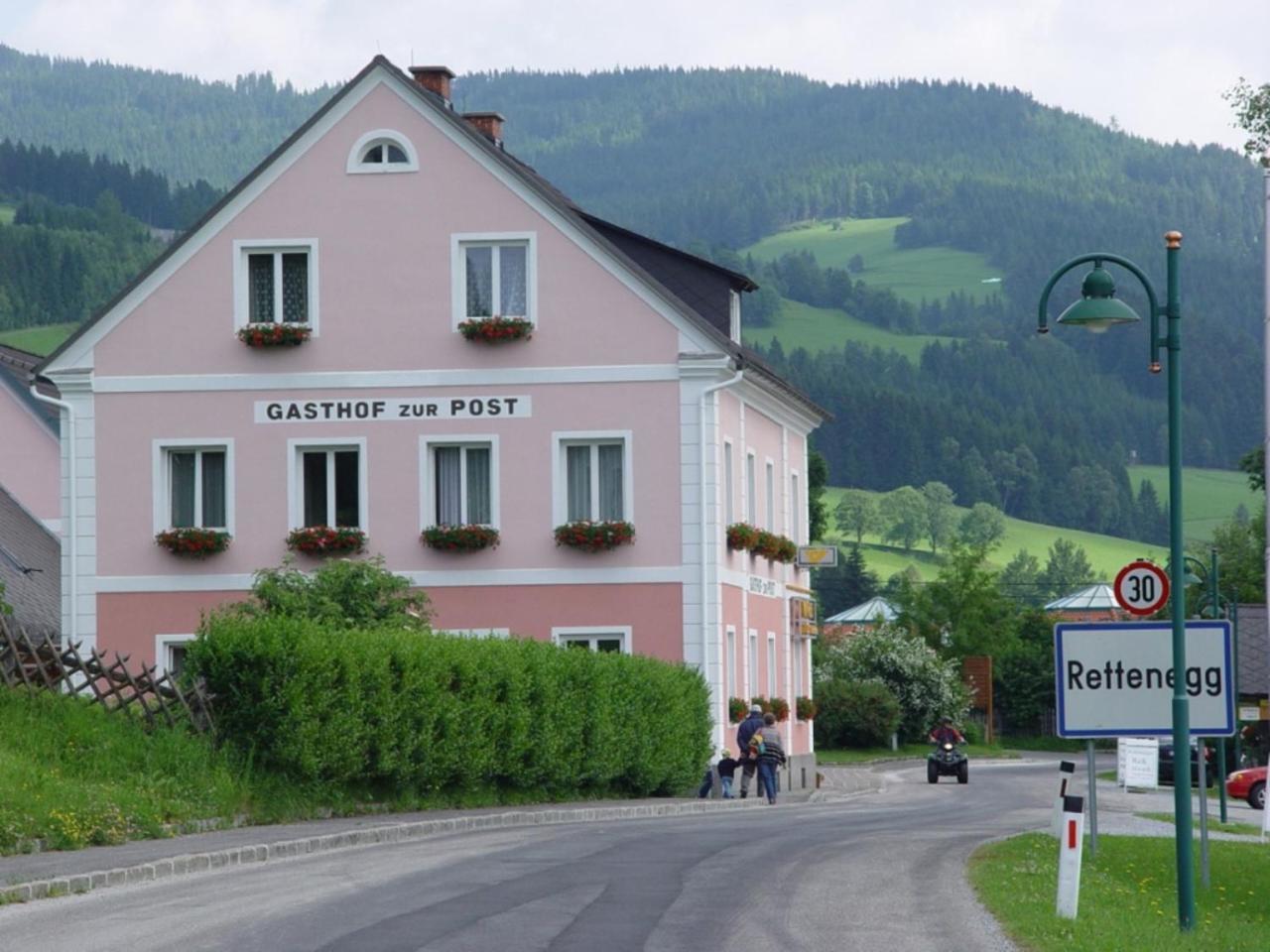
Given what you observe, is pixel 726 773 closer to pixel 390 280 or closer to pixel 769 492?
pixel 769 492

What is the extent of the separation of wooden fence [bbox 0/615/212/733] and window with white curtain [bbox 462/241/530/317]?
48.0 feet

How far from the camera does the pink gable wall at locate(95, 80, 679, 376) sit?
39188 mm

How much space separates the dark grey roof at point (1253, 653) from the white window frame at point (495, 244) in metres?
43.5

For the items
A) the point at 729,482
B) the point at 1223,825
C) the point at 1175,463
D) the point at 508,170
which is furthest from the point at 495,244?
the point at 1175,463

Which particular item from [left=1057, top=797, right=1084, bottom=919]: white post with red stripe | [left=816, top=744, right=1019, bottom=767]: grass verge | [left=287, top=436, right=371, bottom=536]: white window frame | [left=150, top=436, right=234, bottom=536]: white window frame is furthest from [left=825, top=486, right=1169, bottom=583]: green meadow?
[left=1057, top=797, right=1084, bottom=919]: white post with red stripe

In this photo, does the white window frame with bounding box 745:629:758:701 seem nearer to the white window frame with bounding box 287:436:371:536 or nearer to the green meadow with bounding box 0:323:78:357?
the white window frame with bounding box 287:436:371:536

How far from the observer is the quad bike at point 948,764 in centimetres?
5878

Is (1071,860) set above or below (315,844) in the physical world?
above

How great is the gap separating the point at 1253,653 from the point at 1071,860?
64869mm

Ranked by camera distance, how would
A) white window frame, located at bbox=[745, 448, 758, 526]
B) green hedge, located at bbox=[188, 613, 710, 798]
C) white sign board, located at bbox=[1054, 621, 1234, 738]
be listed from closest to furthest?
white sign board, located at bbox=[1054, 621, 1234, 738] < green hedge, located at bbox=[188, 613, 710, 798] < white window frame, located at bbox=[745, 448, 758, 526]

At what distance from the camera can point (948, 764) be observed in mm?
58906

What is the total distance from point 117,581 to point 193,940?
26.2 meters

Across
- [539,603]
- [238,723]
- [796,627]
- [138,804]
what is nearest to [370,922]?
[138,804]

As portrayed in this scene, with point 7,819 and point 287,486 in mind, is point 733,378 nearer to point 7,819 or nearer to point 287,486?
point 287,486
